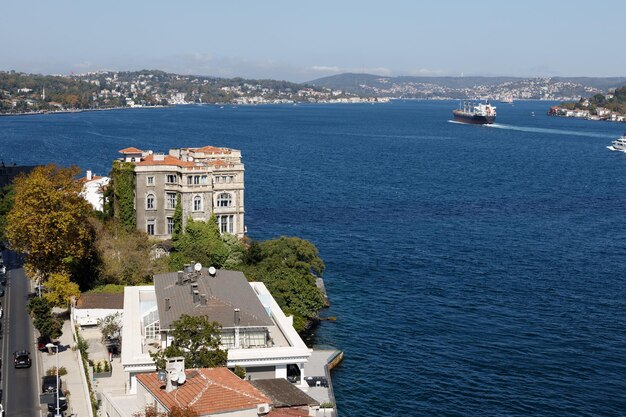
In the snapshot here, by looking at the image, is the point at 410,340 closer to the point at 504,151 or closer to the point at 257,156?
the point at 257,156

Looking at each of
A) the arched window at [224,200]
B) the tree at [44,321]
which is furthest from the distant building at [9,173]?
the tree at [44,321]

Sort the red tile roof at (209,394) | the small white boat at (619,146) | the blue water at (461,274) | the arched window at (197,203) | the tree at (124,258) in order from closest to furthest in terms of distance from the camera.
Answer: the red tile roof at (209,394), the blue water at (461,274), the tree at (124,258), the arched window at (197,203), the small white boat at (619,146)

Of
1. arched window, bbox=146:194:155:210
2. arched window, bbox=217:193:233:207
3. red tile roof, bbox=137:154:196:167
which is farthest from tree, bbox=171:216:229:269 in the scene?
red tile roof, bbox=137:154:196:167

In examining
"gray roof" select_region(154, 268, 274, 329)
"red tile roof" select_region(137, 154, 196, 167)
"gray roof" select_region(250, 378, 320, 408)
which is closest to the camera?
"gray roof" select_region(250, 378, 320, 408)

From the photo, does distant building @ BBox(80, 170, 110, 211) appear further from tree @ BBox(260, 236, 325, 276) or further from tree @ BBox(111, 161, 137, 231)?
tree @ BBox(260, 236, 325, 276)

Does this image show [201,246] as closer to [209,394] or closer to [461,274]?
[461,274]

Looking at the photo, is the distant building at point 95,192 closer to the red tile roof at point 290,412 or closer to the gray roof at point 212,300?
the gray roof at point 212,300
